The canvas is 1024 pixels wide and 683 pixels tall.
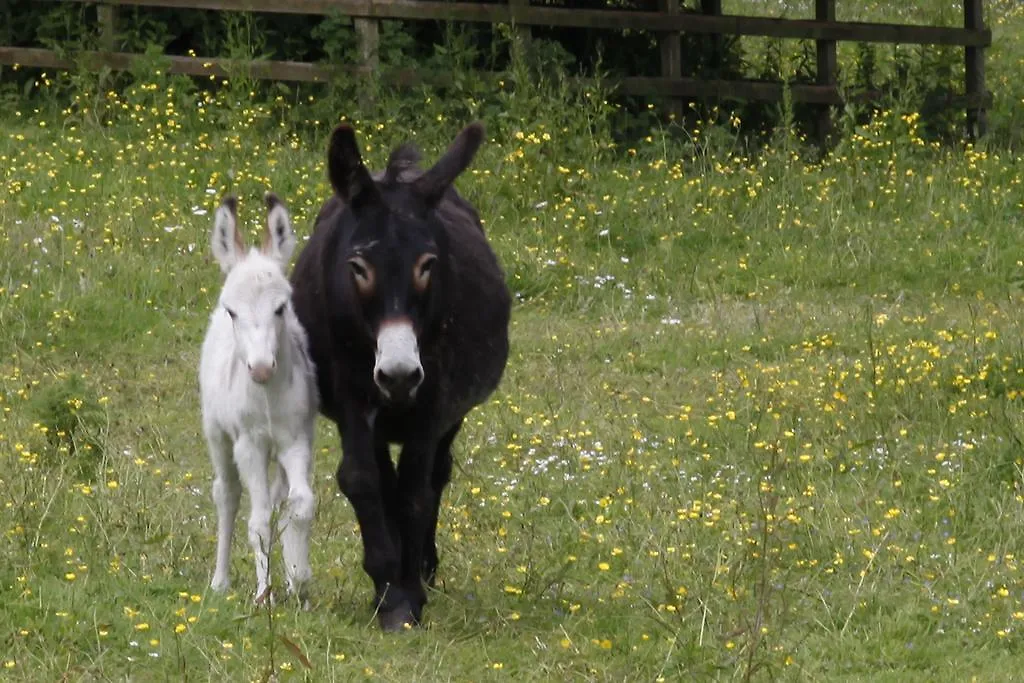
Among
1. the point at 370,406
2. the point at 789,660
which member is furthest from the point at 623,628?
the point at 370,406

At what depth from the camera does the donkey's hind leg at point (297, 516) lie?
6.33 m

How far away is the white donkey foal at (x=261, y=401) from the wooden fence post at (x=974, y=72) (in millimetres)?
13350

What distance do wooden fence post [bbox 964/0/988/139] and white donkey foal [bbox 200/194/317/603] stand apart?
1335 centimetres

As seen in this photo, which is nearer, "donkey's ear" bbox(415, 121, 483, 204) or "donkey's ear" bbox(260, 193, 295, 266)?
"donkey's ear" bbox(415, 121, 483, 204)

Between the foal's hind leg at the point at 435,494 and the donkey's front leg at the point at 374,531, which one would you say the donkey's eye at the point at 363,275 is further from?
the foal's hind leg at the point at 435,494

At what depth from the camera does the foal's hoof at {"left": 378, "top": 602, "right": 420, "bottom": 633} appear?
6.45 meters

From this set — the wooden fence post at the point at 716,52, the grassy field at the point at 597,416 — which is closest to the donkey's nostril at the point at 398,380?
the grassy field at the point at 597,416

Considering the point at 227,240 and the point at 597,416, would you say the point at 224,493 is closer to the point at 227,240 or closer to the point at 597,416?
the point at 227,240

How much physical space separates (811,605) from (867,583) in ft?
1.23

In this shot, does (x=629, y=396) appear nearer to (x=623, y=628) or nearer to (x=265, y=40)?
(x=623, y=628)

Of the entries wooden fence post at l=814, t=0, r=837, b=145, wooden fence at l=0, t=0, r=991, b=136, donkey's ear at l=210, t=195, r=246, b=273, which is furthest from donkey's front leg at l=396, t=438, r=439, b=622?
wooden fence post at l=814, t=0, r=837, b=145

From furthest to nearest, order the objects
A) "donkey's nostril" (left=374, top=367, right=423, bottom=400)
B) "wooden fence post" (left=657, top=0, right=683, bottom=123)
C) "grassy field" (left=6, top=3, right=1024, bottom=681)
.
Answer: "wooden fence post" (left=657, top=0, right=683, bottom=123), "grassy field" (left=6, top=3, right=1024, bottom=681), "donkey's nostril" (left=374, top=367, right=423, bottom=400)

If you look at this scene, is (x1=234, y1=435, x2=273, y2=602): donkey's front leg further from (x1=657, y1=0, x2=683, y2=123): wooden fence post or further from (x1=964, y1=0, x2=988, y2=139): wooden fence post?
(x1=964, y1=0, x2=988, y2=139): wooden fence post

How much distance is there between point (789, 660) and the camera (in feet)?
20.0
